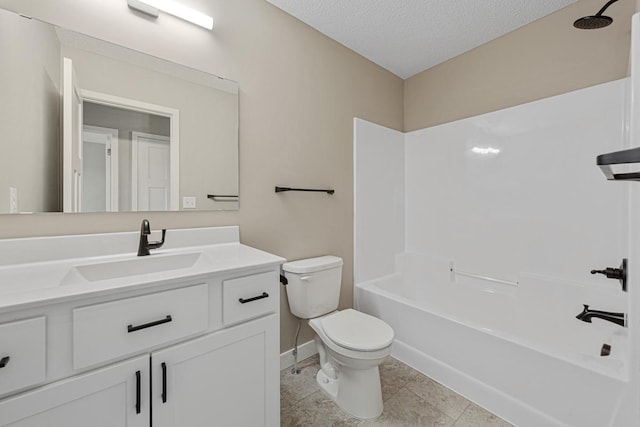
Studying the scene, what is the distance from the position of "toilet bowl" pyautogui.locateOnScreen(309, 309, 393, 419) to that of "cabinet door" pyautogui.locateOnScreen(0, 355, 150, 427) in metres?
0.91

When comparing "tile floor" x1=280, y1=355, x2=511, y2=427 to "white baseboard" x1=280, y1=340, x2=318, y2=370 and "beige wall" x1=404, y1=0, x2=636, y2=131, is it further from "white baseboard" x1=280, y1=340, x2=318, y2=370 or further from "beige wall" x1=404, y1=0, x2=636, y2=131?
"beige wall" x1=404, y1=0, x2=636, y2=131

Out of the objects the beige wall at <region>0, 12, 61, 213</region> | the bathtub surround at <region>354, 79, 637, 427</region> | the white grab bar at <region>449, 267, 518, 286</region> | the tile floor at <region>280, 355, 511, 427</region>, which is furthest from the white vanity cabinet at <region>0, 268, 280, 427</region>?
the white grab bar at <region>449, 267, 518, 286</region>

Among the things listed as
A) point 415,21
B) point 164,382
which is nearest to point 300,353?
point 164,382

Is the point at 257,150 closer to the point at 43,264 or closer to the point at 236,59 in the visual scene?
the point at 236,59

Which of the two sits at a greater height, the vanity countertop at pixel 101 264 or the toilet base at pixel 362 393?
the vanity countertop at pixel 101 264

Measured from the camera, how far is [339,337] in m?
1.50

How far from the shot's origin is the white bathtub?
125cm

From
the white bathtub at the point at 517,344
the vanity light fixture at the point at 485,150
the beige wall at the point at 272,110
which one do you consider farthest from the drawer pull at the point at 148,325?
the vanity light fixture at the point at 485,150

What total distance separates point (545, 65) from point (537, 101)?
0.25 metres

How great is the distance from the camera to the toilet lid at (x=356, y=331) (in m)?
1.44

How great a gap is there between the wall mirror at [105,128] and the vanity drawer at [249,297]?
24.9 inches

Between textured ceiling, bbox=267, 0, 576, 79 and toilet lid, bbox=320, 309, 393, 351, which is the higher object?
textured ceiling, bbox=267, 0, 576, 79

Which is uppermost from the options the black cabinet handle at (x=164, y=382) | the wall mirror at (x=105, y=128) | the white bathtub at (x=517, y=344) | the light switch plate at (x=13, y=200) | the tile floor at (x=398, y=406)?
the wall mirror at (x=105, y=128)

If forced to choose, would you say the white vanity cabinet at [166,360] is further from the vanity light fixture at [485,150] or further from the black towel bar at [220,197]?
the vanity light fixture at [485,150]
